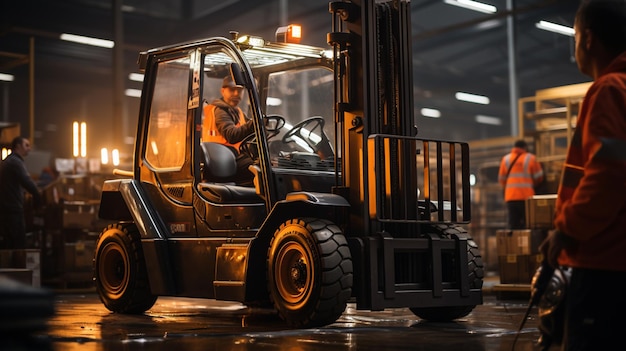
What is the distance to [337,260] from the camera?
713 cm

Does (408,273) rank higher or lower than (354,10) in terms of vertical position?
lower

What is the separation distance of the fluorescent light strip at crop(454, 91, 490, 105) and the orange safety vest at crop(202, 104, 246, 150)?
26.9 meters

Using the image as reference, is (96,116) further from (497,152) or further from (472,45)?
(497,152)

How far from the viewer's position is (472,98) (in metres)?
36.2

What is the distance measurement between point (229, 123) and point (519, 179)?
25.9 feet

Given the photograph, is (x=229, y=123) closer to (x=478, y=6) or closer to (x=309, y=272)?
(x=309, y=272)

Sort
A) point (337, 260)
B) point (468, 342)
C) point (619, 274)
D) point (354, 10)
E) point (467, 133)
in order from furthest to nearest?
point (467, 133), point (354, 10), point (337, 260), point (468, 342), point (619, 274)

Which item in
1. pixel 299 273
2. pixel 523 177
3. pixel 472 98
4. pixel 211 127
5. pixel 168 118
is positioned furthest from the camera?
pixel 472 98

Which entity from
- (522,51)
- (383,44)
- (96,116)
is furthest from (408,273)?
(96,116)

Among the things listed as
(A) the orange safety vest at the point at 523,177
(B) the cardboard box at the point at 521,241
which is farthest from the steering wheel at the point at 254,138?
(A) the orange safety vest at the point at 523,177

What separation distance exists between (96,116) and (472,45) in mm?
13495

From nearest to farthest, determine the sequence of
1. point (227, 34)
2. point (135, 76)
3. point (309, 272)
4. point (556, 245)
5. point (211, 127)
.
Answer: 1. point (556, 245)
2. point (309, 272)
3. point (211, 127)
4. point (227, 34)
5. point (135, 76)

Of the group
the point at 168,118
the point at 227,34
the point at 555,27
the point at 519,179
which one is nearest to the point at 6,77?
the point at 227,34

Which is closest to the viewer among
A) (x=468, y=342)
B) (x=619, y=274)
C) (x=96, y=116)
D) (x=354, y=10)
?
(x=619, y=274)
